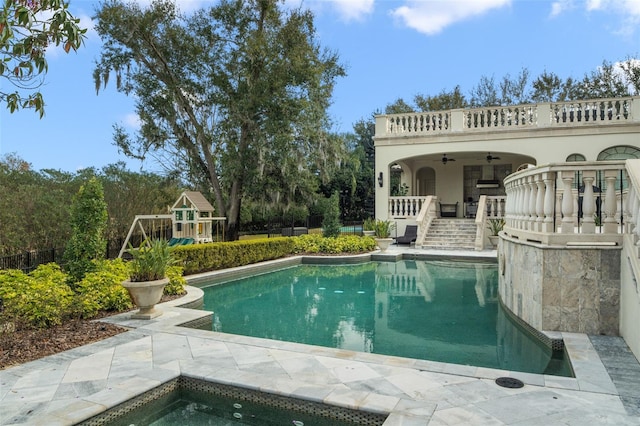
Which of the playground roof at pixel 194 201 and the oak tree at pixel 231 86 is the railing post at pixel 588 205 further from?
the oak tree at pixel 231 86

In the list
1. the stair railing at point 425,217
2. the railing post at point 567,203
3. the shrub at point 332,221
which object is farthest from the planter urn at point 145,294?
the stair railing at point 425,217

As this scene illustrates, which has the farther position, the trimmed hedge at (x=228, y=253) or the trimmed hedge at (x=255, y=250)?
the trimmed hedge at (x=255, y=250)

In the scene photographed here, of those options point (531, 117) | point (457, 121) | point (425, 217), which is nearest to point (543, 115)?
point (531, 117)

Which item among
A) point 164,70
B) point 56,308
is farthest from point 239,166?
point 56,308

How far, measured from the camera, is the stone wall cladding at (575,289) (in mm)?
5012

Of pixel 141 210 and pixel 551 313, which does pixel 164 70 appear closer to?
pixel 141 210

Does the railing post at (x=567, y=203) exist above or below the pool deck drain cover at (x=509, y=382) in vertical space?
above

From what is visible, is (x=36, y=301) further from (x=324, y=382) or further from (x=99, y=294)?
(x=324, y=382)

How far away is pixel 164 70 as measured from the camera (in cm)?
1642

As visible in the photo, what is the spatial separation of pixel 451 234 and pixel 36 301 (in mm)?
14076

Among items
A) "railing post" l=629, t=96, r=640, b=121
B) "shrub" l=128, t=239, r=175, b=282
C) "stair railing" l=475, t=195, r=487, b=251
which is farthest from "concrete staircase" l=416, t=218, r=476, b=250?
"shrub" l=128, t=239, r=175, b=282

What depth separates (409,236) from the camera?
55.1 ft

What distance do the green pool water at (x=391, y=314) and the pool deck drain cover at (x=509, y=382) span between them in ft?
3.28

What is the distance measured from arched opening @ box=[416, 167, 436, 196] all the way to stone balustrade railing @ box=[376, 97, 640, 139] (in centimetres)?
287
